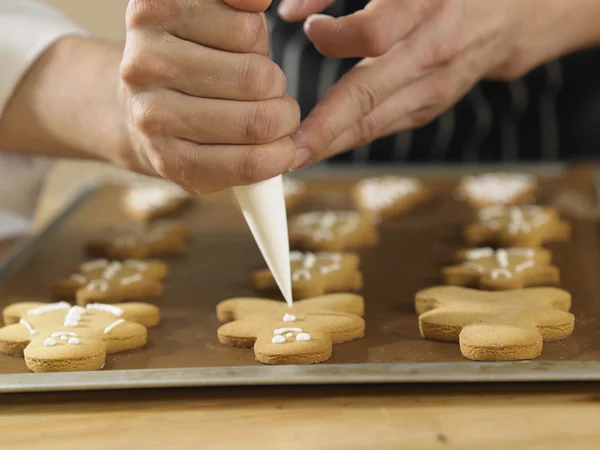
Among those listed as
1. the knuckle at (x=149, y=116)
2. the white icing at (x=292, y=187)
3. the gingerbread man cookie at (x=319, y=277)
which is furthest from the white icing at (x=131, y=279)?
the white icing at (x=292, y=187)

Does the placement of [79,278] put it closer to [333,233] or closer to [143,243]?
[143,243]

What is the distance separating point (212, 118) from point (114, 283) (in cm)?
31

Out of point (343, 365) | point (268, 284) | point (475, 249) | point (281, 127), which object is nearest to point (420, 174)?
point (475, 249)

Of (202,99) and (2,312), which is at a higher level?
(202,99)

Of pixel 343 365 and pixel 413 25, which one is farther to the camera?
pixel 413 25

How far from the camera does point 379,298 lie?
95 cm

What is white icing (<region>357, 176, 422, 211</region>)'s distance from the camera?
4.40 ft

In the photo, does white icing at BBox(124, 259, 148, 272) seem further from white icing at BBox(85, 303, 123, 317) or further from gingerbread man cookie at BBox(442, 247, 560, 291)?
gingerbread man cookie at BBox(442, 247, 560, 291)

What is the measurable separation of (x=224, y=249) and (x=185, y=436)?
0.54 m

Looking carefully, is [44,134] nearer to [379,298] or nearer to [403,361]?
[379,298]

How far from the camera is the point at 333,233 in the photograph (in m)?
1.19

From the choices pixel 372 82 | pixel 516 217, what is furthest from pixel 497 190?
pixel 372 82

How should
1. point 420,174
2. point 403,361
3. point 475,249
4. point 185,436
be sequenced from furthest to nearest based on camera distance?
point 420,174 < point 475,249 < point 403,361 < point 185,436

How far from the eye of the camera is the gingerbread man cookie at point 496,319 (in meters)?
0.73
